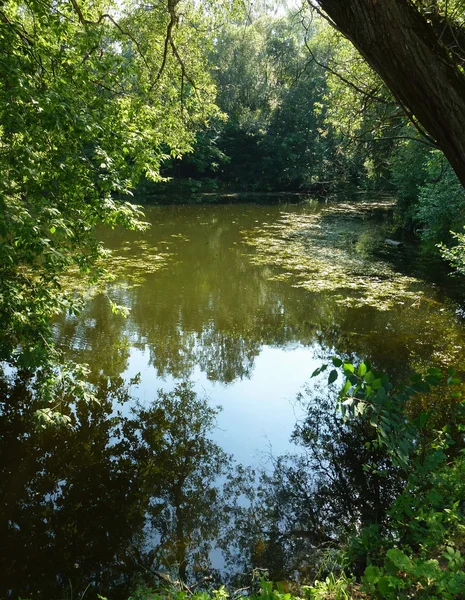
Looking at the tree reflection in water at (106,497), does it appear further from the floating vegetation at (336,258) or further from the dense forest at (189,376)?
the floating vegetation at (336,258)

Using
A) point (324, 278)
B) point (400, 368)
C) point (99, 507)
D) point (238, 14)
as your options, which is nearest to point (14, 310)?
point (99, 507)

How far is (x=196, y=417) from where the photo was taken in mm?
5293

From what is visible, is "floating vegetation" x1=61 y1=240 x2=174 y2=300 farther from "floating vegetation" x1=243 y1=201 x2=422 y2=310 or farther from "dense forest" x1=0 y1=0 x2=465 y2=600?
"floating vegetation" x1=243 y1=201 x2=422 y2=310

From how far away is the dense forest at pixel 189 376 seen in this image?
2.28 metres

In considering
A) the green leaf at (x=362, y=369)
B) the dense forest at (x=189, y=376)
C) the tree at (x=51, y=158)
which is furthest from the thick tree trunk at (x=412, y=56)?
the tree at (x=51, y=158)

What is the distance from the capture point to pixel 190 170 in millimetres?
28453

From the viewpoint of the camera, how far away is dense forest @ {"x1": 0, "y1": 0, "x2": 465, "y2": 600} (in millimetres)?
2279

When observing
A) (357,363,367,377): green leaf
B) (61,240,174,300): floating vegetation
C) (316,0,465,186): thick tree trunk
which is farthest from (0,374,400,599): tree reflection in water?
(61,240,174,300): floating vegetation

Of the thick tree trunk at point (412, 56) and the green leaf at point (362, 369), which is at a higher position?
the thick tree trunk at point (412, 56)

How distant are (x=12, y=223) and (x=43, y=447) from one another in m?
2.47

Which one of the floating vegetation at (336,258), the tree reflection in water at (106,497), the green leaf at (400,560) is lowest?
the tree reflection in water at (106,497)

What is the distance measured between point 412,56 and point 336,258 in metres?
10.6

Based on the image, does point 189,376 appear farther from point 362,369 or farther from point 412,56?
point 412,56

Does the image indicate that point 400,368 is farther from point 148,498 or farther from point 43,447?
point 43,447
